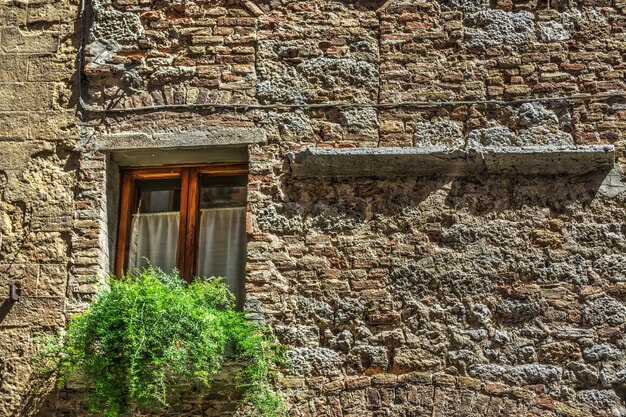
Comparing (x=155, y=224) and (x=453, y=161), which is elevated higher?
(x=453, y=161)

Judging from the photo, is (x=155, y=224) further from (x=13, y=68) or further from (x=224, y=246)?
(x=13, y=68)

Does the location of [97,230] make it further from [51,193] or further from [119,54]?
[119,54]

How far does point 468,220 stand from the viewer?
229 inches

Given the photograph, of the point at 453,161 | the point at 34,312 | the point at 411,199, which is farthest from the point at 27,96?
the point at 453,161

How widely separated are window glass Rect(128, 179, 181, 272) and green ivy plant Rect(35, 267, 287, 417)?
1.79 ft

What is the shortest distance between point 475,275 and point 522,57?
1411 mm

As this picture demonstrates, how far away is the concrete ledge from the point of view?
6.05 meters

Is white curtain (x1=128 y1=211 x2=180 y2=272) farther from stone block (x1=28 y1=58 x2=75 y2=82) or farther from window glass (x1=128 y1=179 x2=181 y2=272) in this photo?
stone block (x1=28 y1=58 x2=75 y2=82)

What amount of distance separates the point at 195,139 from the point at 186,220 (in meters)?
0.51

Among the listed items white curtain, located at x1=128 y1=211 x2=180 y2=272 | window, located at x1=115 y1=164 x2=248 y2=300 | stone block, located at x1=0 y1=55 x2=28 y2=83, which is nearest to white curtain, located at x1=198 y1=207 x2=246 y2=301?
window, located at x1=115 y1=164 x2=248 y2=300

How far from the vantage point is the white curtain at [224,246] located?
6.05 metres

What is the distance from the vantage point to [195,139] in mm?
6051

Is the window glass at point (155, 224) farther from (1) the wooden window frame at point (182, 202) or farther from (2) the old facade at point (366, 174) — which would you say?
(2) the old facade at point (366, 174)

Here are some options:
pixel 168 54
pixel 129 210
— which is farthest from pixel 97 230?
pixel 168 54
